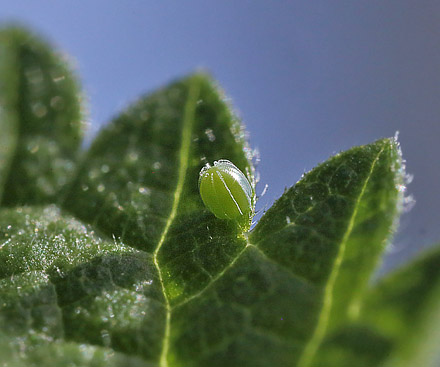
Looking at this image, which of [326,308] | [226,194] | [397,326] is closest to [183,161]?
[226,194]

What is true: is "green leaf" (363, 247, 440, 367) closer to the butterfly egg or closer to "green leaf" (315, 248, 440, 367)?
"green leaf" (315, 248, 440, 367)

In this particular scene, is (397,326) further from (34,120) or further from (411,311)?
(34,120)

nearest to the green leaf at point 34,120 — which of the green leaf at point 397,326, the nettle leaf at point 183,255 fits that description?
the nettle leaf at point 183,255

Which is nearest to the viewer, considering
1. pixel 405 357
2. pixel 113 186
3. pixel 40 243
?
pixel 405 357

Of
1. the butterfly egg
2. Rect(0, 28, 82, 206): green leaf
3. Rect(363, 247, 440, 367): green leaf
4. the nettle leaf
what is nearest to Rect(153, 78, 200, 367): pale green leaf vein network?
the nettle leaf

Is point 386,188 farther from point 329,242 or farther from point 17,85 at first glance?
point 17,85

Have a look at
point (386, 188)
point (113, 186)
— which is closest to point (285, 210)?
point (386, 188)
